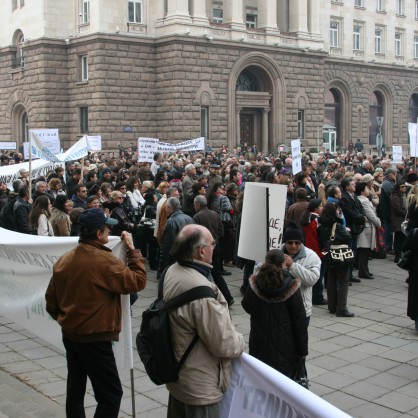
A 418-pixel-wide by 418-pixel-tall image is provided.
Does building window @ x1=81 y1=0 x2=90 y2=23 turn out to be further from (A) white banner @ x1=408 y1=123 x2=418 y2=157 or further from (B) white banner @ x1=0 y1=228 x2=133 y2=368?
(B) white banner @ x1=0 y1=228 x2=133 y2=368

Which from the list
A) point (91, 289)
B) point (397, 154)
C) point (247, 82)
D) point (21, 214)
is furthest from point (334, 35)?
point (91, 289)

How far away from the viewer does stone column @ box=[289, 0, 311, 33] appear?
41062mm

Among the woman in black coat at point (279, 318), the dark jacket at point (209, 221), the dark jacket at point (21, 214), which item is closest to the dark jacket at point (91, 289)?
the woman in black coat at point (279, 318)

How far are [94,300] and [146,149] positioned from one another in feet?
44.5

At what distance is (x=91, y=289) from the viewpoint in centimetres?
496

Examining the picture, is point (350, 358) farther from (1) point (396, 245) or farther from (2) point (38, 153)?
(2) point (38, 153)

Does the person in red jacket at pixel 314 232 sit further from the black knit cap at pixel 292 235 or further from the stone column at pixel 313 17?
A: the stone column at pixel 313 17

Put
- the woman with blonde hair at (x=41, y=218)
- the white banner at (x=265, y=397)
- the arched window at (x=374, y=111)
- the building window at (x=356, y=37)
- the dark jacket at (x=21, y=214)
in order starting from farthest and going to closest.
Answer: the arched window at (x=374, y=111) < the building window at (x=356, y=37) < the dark jacket at (x=21, y=214) < the woman with blonde hair at (x=41, y=218) < the white banner at (x=265, y=397)

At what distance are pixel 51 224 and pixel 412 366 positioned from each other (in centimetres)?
520

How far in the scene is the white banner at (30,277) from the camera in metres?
6.77

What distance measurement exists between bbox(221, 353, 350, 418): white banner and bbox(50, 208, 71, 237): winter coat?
242 inches

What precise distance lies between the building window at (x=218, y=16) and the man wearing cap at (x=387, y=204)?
2701 cm

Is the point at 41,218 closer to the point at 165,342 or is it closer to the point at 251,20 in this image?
the point at 165,342

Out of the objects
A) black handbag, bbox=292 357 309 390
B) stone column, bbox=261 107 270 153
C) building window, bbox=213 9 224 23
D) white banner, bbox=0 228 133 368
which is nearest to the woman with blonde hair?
white banner, bbox=0 228 133 368
